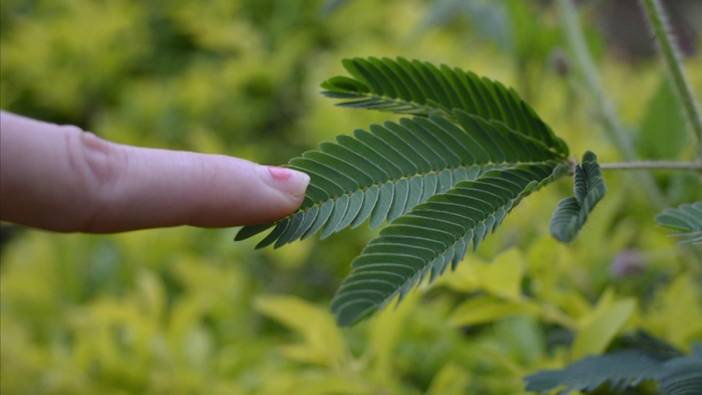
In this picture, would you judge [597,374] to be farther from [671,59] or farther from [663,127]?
[663,127]

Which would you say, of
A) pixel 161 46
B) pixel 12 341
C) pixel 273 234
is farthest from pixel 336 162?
pixel 161 46

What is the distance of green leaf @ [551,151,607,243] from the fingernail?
0.53 ft

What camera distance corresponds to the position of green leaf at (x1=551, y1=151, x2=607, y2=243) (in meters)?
0.53

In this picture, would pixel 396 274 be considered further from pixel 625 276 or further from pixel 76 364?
pixel 76 364

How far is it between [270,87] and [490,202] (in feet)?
4.80

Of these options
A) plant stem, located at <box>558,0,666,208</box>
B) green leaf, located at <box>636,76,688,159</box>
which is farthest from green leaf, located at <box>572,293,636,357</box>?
green leaf, located at <box>636,76,688,159</box>

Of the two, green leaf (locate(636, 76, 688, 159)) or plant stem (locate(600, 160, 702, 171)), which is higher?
plant stem (locate(600, 160, 702, 171))

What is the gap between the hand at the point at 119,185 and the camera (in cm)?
49

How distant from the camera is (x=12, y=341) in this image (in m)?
1.29

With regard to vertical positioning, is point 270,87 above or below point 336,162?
above

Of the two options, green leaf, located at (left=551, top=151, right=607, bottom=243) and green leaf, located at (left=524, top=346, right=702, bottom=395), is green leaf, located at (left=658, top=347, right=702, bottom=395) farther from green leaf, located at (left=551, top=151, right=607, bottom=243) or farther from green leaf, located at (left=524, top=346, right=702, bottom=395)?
green leaf, located at (left=551, top=151, right=607, bottom=243)

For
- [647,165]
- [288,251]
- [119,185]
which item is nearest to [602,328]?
[647,165]

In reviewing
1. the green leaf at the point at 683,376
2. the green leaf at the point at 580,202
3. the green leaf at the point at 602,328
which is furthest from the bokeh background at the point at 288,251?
the green leaf at the point at 580,202

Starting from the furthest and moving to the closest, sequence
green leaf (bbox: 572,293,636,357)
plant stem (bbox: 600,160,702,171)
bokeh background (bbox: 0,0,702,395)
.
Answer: bokeh background (bbox: 0,0,702,395) → green leaf (bbox: 572,293,636,357) → plant stem (bbox: 600,160,702,171)
